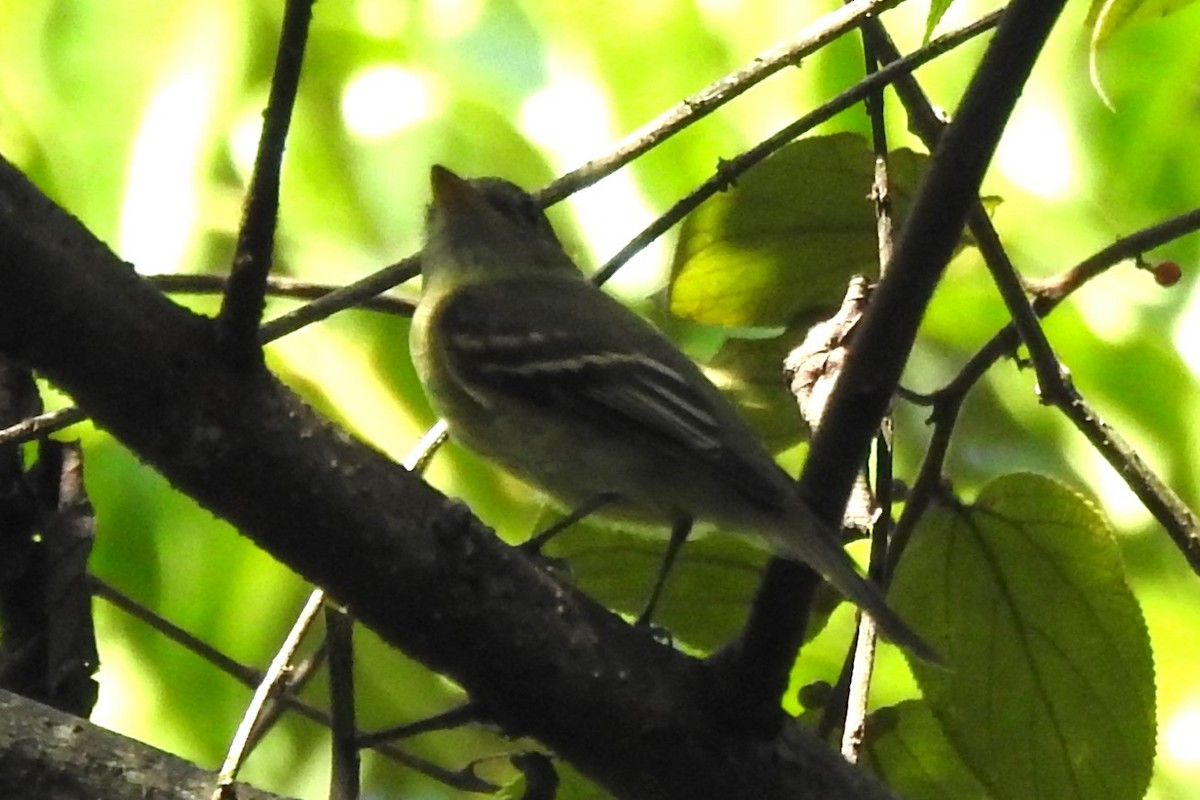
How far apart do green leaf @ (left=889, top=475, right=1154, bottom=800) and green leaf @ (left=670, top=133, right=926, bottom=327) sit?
40cm

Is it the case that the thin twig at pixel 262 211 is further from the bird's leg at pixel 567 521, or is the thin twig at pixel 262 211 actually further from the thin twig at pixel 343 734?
the bird's leg at pixel 567 521

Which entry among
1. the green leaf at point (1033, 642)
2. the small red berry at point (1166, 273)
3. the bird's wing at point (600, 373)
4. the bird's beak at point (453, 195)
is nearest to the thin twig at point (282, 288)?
the bird's wing at point (600, 373)

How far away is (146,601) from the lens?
228cm

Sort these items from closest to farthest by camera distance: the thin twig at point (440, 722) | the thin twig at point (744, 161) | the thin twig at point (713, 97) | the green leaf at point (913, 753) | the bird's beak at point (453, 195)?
the thin twig at point (440, 722) < the thin twig at point (713, 97) < the thin twig at point (744, 161) < the green leaf at point (913, 753) < the bird's beak at point (453, 195)

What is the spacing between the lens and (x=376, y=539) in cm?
130

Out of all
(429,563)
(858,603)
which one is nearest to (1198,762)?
(858,603)

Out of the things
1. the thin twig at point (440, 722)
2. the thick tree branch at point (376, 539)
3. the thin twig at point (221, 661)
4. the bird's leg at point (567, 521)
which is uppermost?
the bird's leg at point (567, 521)

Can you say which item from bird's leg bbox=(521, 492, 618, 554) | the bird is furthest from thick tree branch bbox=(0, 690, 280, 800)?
the bird

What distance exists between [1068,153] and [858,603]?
145 cm

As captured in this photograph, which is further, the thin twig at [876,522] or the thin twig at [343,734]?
the thin twig at [876,522]

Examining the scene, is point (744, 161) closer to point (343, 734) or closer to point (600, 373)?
point (600, 373)

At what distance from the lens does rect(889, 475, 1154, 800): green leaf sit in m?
1.86

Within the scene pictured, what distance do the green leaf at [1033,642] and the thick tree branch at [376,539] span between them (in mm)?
418

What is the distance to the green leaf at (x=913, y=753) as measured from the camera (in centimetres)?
201
